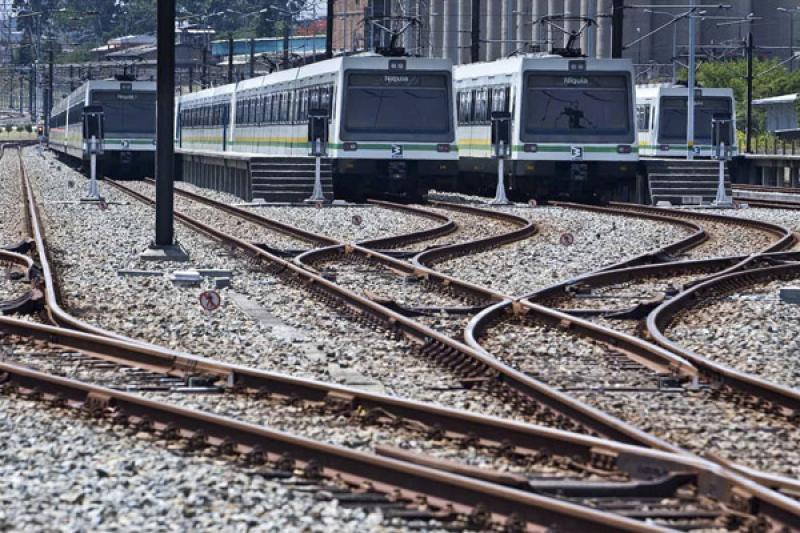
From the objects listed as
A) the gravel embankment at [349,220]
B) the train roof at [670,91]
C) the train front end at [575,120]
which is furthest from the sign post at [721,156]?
the train roof at [670,91]

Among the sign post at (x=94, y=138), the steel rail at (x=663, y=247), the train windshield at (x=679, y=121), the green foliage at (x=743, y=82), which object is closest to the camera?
the steel rail at (x=663, y=247)

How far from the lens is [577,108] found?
34.6 metres

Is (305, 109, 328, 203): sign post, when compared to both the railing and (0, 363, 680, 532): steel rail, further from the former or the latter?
the railing

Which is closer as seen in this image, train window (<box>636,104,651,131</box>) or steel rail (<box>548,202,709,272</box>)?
steel rail (<box>548,202,709,272</box>)

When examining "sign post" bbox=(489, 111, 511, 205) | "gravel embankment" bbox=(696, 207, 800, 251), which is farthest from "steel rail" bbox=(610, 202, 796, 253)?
"sign post" bbox=(489, 111, 511, 205)

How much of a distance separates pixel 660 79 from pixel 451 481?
315 feet

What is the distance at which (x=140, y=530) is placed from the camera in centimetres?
641

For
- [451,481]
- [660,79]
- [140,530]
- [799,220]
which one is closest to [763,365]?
[451,481]

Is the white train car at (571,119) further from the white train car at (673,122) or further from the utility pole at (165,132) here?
the utility pole at (165,132)

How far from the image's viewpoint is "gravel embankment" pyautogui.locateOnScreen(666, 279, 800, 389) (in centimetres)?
1110

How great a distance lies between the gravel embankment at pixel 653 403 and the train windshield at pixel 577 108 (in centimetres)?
2205

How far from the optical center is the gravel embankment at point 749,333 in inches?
437

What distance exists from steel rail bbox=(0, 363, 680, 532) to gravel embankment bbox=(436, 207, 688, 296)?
6.96m

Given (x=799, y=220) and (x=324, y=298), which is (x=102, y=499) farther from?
(x=799, y=220)
